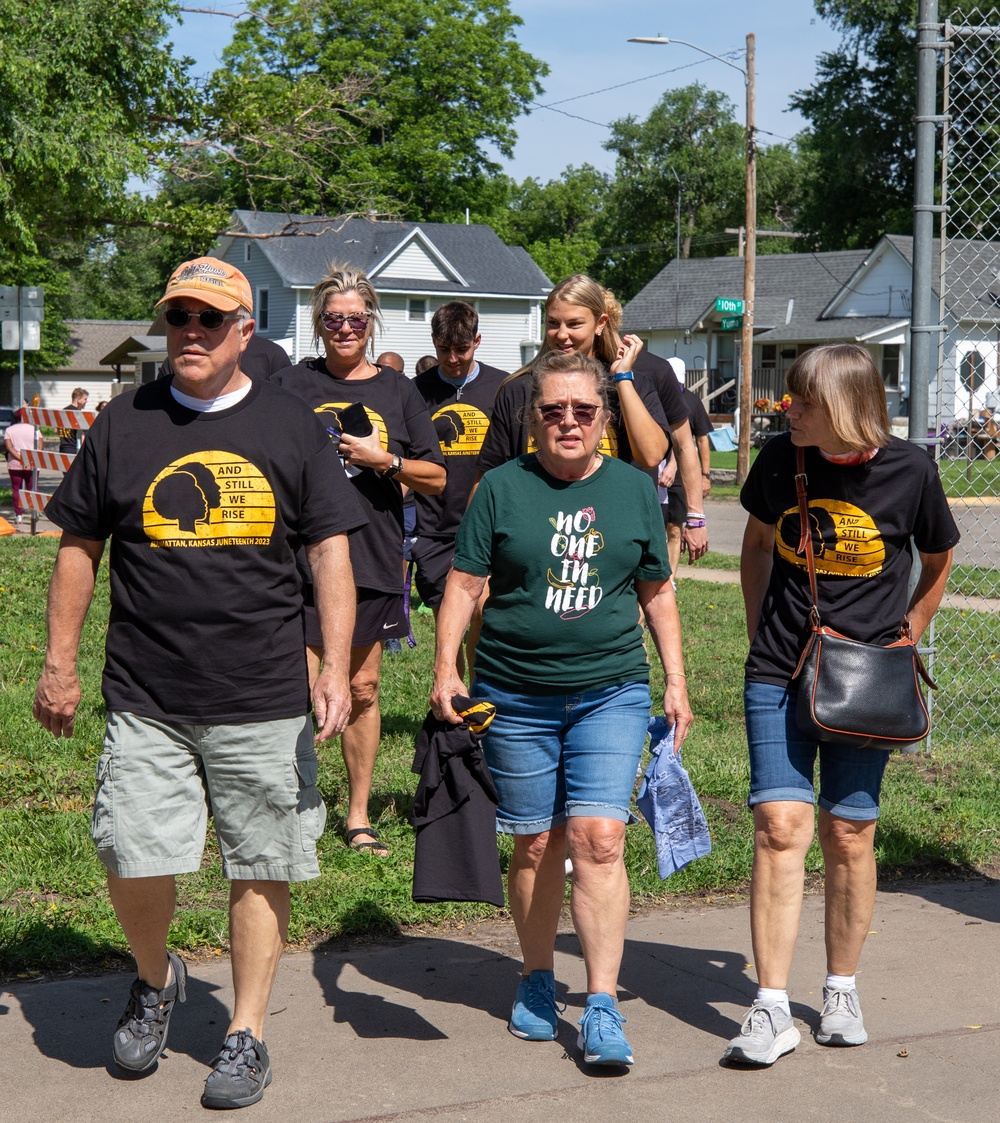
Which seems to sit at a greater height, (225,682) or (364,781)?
(225,682)

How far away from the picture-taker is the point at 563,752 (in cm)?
367

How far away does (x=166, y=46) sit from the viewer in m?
17.3

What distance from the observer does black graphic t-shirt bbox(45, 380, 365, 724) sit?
328 cm

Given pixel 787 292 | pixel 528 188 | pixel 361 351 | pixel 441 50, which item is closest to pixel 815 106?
pixel 787 292

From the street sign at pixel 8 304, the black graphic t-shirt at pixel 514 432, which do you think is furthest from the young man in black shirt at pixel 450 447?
the street sign at pixel 8 304

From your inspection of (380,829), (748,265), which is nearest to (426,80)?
(748,265)

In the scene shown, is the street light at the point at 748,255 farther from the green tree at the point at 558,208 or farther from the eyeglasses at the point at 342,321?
the green tree at the point at 558,208

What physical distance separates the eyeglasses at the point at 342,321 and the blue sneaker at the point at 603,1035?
2.64m

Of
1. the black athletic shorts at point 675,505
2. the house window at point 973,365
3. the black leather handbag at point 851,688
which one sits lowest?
the black leather handbag at point 851,688

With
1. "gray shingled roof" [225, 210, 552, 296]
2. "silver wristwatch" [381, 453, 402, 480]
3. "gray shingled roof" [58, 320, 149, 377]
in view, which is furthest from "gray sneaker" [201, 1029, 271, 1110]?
"gray shingled roof" [58, 320, 149, 377]

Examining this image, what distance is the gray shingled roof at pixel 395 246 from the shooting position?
47.4 meters

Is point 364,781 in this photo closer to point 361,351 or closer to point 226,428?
point 361,351

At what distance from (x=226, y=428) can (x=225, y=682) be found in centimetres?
63

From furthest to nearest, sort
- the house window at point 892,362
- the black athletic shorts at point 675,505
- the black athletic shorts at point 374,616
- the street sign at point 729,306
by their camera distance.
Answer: the house window at point 892,362 → the street sign at point 729,306 → the black athletic shorts at point 675,505 → the black athletic shorts at point 374,616
